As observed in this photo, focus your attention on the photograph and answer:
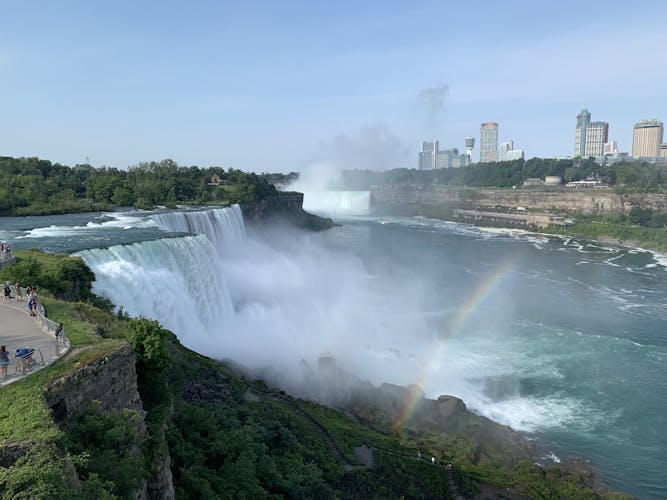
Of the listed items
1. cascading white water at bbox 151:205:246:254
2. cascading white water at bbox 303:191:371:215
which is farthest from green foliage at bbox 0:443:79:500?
cascading white water at bbox 303:191:371:215

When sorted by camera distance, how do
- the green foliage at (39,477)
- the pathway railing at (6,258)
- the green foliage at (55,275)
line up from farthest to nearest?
the pathway railing at (6,258), the green foliage at (55,275), the green foliage at (39,477)

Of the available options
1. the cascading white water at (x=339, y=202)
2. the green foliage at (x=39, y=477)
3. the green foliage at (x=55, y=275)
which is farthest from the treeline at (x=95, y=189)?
the cascading white water at (x=339, y=202)

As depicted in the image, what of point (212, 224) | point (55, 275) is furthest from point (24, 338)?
point (212, 224)

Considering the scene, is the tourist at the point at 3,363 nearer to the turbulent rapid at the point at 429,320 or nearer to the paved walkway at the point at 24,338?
the paved walkway at the point at 24,338

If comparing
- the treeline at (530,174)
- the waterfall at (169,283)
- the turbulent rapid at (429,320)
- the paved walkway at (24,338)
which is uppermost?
the treeline at (530,174)

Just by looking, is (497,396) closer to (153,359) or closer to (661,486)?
(661,486)

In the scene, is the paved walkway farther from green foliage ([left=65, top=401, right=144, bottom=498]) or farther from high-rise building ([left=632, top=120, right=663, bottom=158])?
high-rise building ([left=632, top=120, right=663, bottom=158])

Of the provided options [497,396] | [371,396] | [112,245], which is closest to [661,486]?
[497,396]

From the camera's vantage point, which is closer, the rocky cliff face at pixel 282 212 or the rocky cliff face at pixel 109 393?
the rocky cliff face at pixel 109 393
